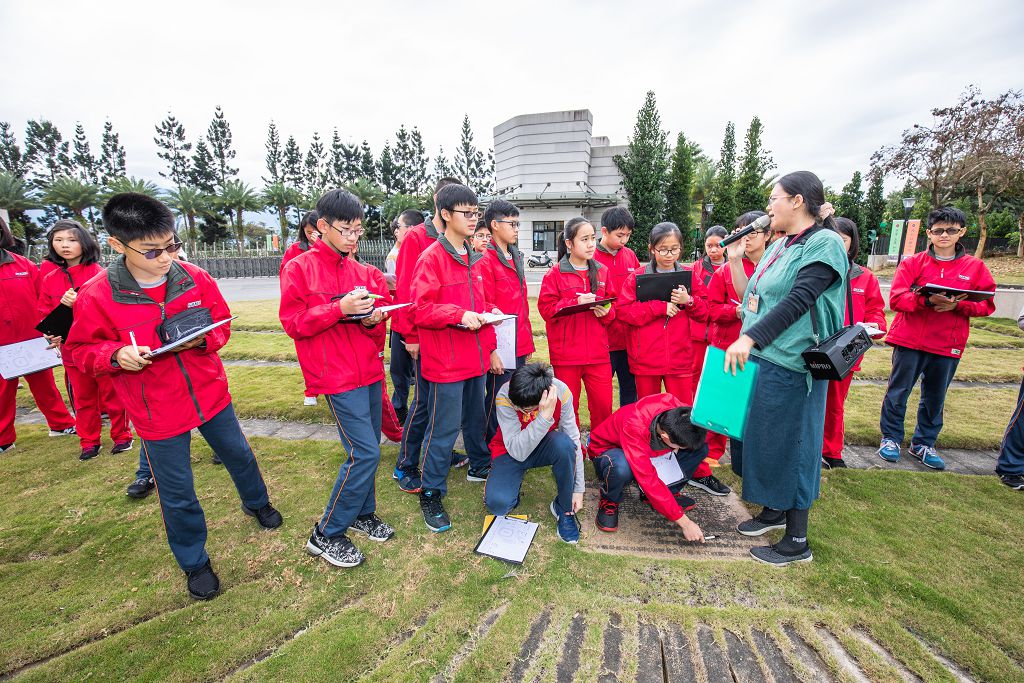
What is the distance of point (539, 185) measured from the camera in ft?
95.6

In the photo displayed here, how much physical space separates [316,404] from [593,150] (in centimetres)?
2957

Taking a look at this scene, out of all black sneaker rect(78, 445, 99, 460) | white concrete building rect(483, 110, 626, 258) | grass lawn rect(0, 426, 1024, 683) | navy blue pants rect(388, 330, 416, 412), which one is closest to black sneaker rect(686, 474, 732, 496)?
grass lawn rect(0, 426, 1024, 683)

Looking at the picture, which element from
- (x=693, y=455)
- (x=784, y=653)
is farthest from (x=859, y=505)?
(x=784, y=653)

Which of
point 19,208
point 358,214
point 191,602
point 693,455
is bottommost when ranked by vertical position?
point 191,602

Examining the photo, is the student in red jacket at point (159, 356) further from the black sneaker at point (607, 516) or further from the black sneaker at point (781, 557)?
the black sneaker at point (781, 557)

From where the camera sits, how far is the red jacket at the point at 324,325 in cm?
255

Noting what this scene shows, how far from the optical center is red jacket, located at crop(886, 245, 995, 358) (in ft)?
12.5

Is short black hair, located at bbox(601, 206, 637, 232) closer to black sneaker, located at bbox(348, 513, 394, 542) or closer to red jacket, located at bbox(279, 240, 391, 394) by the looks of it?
red jacket, located at bbox(279, 240, 391, 394)

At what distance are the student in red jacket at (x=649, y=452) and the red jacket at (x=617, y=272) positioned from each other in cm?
85

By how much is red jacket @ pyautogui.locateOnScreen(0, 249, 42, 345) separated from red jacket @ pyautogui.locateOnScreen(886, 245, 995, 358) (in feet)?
24.8

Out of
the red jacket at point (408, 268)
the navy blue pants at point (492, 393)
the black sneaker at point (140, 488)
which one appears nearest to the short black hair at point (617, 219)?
the navy blue pants at point (492, 393)

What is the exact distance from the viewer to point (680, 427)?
282 centimetres

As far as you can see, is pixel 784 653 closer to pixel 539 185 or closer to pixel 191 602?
pixel 191 602

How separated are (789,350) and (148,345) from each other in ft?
11.2
